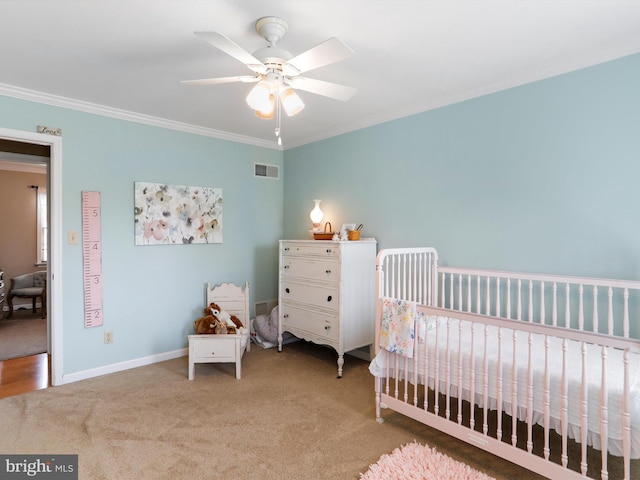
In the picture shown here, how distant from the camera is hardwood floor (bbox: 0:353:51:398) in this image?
2889mm

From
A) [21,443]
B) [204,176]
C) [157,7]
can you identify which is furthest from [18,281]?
[157,7]

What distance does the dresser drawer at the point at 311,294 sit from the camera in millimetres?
3185

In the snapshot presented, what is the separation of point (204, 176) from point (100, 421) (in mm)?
2374

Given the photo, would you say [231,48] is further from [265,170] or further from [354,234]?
[265,170]

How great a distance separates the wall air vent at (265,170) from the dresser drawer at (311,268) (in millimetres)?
1190

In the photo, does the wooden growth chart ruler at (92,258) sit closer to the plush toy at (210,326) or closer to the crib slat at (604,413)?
the plush toy at (210,326)

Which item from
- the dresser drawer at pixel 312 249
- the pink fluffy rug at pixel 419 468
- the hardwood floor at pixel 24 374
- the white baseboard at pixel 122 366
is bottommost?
the hardwood floor at pixel 24 374

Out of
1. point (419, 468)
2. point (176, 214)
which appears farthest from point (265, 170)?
point (419, 468)

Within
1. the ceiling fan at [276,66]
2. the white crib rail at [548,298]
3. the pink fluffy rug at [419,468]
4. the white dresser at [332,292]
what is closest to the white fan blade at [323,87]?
the ceiling fan at [276,66]

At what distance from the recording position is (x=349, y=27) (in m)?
1.89

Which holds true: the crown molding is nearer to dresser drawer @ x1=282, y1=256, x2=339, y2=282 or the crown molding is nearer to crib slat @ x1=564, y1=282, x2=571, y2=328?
dresser drawer @ x1=282, y1=256, x2=339, y2=282

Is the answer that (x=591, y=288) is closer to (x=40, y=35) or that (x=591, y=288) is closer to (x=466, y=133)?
(x=466, y=133)

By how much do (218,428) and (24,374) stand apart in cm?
223

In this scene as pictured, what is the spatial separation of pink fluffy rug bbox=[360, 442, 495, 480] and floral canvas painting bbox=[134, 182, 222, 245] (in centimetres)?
272
